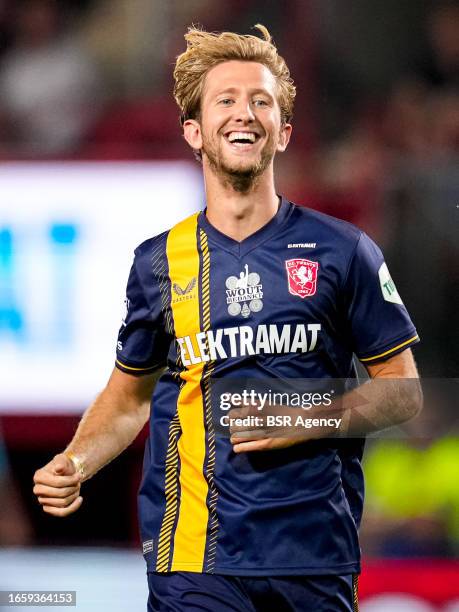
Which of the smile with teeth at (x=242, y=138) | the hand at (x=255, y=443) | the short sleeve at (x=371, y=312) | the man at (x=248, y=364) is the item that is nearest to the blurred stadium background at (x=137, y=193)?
the man at (x=248, y=364)

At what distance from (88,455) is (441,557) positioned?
2091mm

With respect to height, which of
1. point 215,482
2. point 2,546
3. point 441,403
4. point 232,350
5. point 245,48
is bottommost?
point 2,546

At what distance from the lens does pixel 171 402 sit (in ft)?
9.41

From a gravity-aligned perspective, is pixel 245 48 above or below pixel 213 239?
above

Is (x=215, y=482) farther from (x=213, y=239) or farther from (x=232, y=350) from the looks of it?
(x=213, y=239)

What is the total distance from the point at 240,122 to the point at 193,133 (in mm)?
201

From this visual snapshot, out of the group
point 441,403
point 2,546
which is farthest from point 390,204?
point 2,546

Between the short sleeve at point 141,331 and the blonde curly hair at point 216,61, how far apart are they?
0.42 m

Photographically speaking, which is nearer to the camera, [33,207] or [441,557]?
[441,557]

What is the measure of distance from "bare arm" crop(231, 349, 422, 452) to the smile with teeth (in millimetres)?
589

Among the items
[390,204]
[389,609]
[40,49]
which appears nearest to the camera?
[389,609]

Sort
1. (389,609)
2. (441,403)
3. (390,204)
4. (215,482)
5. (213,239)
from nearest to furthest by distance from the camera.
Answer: (215,482)
(213,239)
(389,609)
(441,403)
(390,204)

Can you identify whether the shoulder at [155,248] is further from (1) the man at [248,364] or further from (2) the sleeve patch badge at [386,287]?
(2) the sleeve patch badge at [386,287]

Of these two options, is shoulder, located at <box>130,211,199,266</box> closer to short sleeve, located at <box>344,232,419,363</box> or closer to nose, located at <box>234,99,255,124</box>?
nose, located at <box>234,99,255,124</box>
